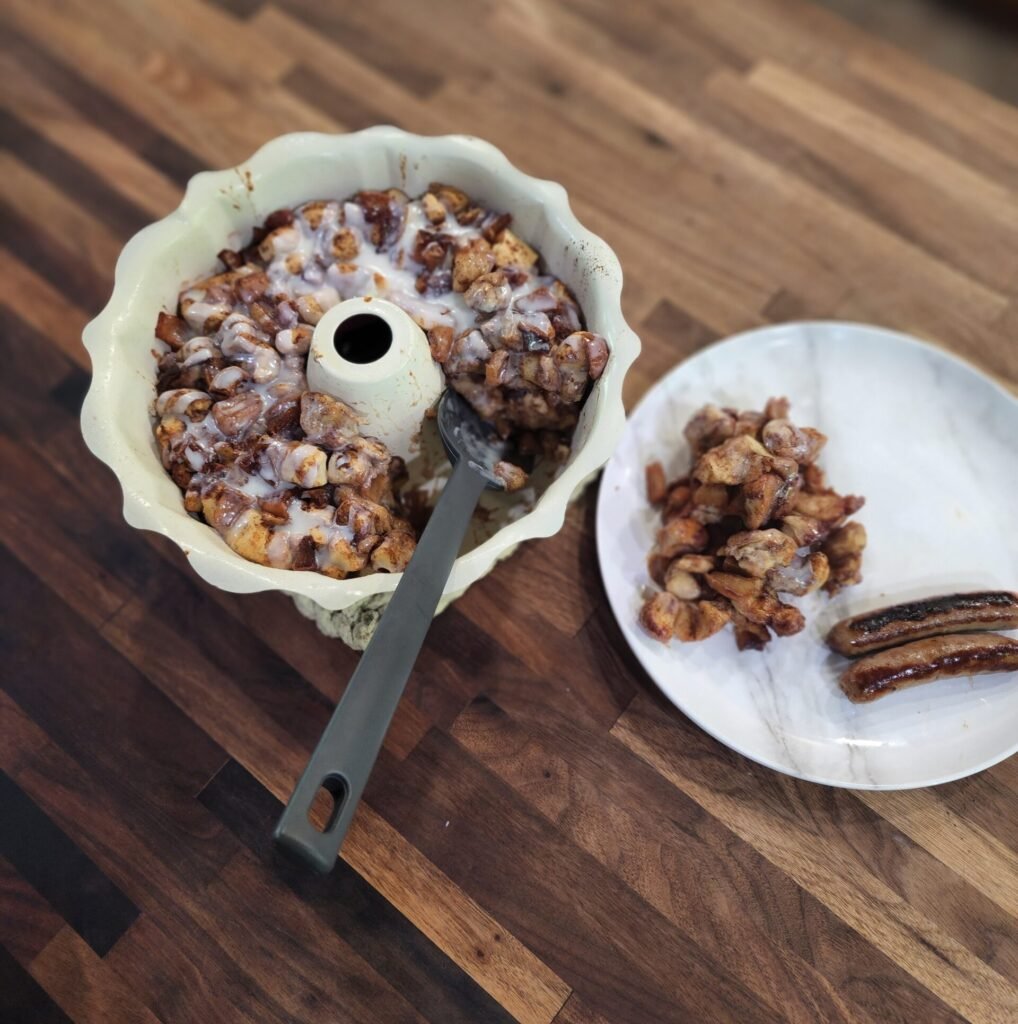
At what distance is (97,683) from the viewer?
1273 millimetres

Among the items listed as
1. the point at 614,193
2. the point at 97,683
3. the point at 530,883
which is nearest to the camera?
the point at 530,883

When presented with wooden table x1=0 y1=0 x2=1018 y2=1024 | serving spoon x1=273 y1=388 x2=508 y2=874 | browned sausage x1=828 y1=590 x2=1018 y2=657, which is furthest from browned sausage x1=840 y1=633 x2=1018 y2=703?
Answer: serving spoon x1=273 y1=388 x2=508 y2=874

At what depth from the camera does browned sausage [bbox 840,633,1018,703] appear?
1134 mm

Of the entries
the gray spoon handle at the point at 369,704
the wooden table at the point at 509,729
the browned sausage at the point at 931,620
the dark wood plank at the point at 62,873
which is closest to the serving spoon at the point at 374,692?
the gray spoon handle at the point at 369,704

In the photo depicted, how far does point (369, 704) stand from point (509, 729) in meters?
0.35

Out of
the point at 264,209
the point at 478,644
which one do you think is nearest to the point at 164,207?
the point at 264,209

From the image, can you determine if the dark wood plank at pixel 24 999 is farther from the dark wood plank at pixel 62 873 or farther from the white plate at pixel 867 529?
the white plate at pixel 867 529

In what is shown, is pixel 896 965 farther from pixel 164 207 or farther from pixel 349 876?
pixel 164 207

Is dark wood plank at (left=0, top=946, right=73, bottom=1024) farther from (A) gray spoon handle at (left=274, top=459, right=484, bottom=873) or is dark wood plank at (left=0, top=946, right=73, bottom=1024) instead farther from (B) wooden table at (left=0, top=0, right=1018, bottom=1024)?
(A) gray spoon handle at (left=274, top=459, right=484, bottom=873)

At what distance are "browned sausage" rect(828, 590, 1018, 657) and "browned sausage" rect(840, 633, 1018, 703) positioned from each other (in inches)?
0.6

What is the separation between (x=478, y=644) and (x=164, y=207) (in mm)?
1052

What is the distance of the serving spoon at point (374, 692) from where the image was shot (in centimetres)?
88

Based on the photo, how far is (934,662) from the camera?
1.13 meters

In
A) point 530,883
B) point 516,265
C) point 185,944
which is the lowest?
point 185,944
